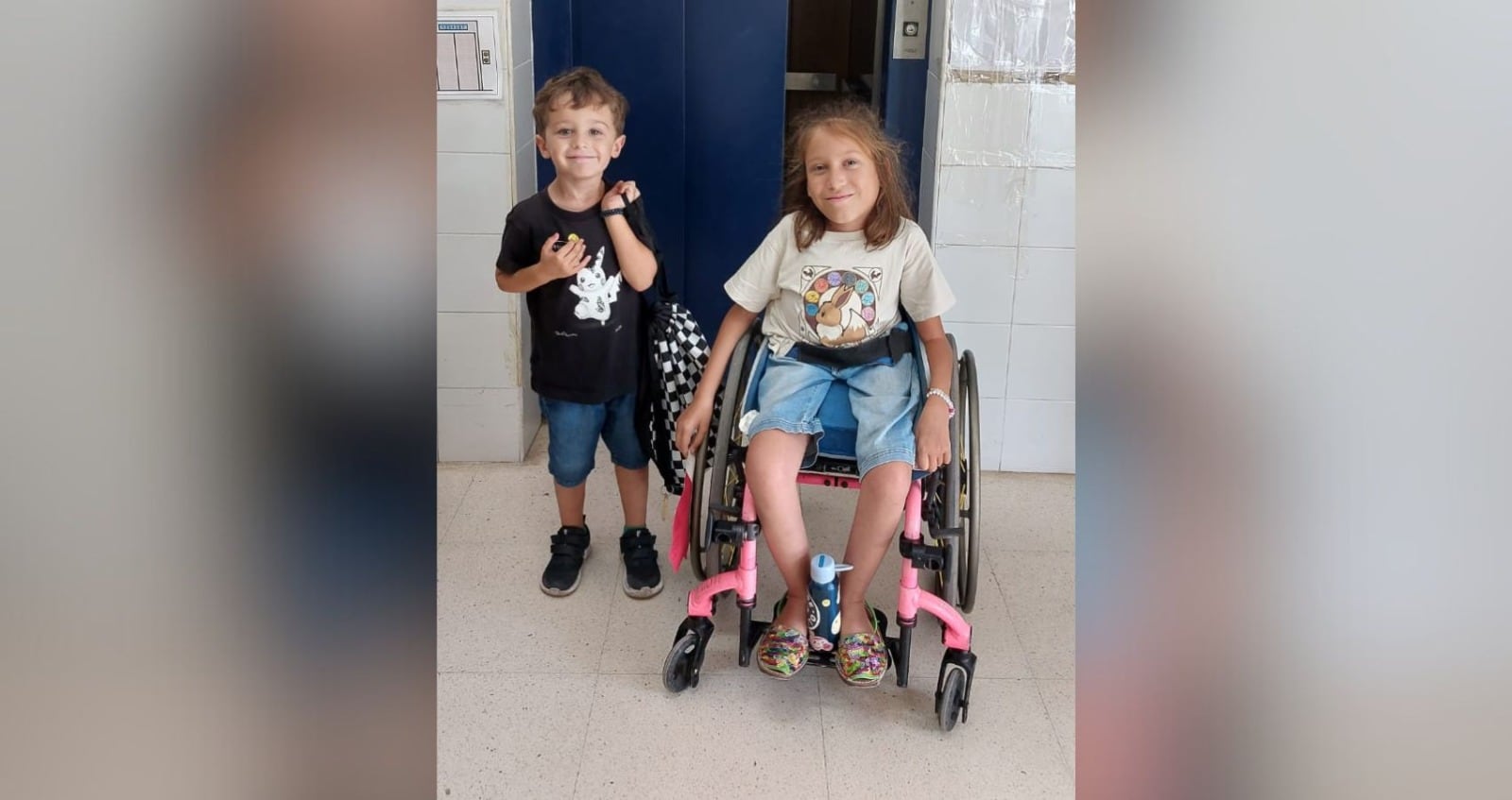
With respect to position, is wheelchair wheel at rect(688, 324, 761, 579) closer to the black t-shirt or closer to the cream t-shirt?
the cream t-shirt

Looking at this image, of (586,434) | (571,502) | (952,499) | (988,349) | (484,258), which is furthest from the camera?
(988,349)

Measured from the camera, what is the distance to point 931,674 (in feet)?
6.58

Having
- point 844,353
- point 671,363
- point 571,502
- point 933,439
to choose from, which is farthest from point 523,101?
point 933,439

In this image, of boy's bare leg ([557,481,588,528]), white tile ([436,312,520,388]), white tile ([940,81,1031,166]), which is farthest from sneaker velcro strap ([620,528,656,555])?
white tile ([940,81,1031,166])

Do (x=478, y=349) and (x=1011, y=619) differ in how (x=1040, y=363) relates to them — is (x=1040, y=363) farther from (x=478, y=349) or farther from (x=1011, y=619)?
(x=478, y=349)

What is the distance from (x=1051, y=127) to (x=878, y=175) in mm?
626

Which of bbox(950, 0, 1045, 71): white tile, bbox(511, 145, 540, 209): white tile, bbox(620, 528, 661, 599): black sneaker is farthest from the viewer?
bbox(511, 145, 540, 209): white tile

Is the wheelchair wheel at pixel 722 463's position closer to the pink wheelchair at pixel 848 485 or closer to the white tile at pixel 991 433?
the pink wheelchair at pixel 848 485

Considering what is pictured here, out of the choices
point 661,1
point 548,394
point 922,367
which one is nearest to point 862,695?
point 922,367

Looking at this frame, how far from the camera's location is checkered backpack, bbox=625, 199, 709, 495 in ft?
6.82

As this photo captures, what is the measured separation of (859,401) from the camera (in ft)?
6.45

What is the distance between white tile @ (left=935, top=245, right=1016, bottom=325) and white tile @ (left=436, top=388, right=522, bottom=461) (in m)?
1.04
